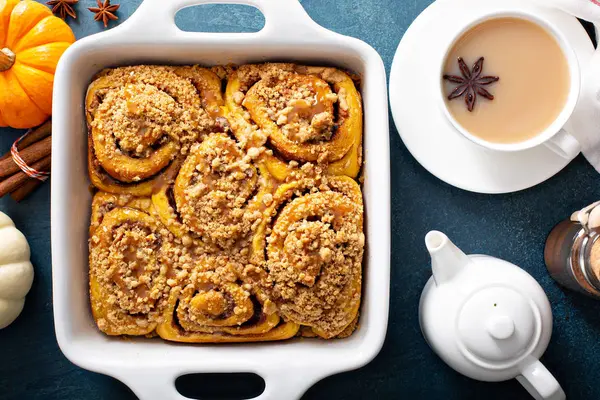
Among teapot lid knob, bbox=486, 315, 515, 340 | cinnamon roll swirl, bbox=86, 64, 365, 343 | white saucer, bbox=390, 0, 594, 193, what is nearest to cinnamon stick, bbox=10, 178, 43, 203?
cinnamon roll swirl, bbox=86, 64, 365, 343

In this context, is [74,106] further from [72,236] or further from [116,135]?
[72,236]

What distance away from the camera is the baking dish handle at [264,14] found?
5.48 ft

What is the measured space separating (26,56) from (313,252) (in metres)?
1.01

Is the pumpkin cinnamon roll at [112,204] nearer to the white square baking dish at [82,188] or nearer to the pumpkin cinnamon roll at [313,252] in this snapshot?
the white square baking dish at [82,188]

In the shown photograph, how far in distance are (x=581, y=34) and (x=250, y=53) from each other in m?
0.96

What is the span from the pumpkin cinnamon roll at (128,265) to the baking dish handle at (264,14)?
0.46m

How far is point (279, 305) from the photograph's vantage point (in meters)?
1.76

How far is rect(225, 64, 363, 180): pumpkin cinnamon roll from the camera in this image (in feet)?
5.62

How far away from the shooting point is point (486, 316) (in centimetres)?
171

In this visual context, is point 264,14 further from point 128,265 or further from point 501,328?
point 501,328

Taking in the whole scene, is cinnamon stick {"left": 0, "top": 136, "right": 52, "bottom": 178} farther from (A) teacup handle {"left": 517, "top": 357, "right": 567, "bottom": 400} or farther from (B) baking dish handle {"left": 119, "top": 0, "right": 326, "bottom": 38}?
(A) teacup handle {"left": 517, "top": 357, "right": 567, "bottom": 400}

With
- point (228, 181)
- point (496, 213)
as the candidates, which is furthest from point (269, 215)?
point (496, 213)

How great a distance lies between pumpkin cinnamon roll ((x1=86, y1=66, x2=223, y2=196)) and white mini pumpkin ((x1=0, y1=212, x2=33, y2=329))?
0.37 metres

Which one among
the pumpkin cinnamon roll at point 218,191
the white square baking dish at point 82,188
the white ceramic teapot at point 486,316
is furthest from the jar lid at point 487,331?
the pumpkin cinnamon roll at point 218,191
